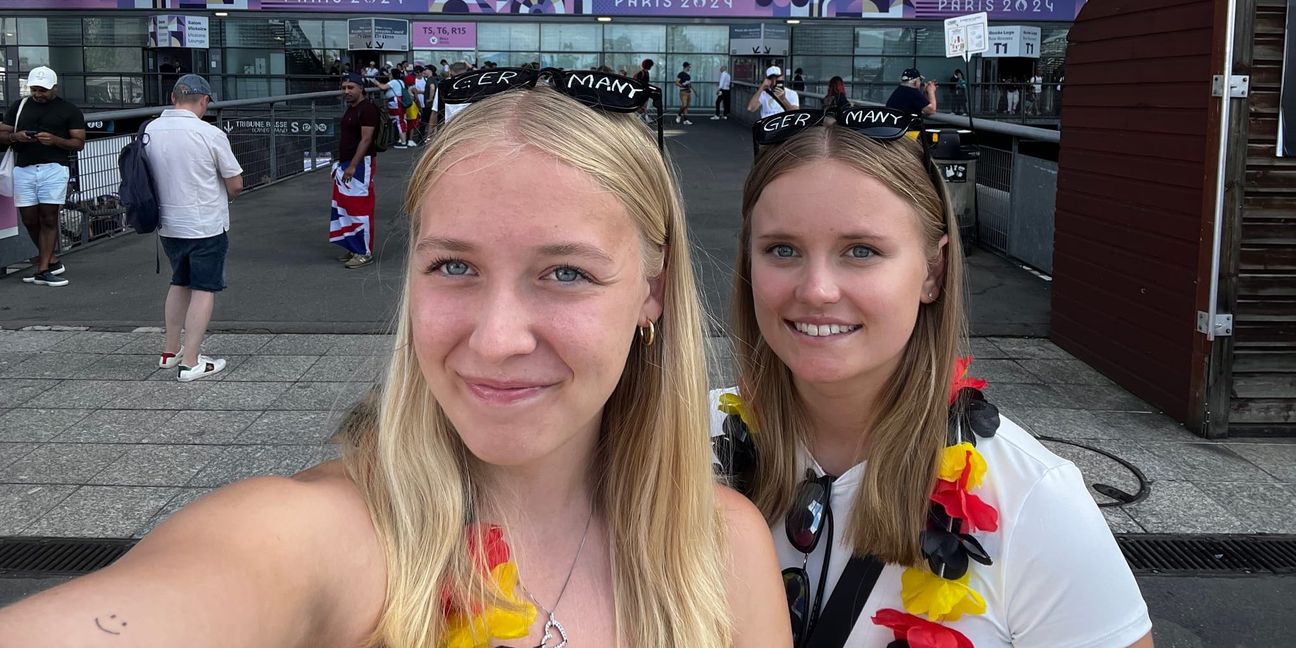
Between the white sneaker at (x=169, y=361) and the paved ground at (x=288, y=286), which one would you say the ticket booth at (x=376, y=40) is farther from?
the white sneaker at (x=169, y=361)

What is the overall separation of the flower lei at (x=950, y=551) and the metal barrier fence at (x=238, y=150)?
1099cm

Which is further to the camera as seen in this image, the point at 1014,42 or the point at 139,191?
the point at 1014,42

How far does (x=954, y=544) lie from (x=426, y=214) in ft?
3.79

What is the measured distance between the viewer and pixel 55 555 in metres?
4.47

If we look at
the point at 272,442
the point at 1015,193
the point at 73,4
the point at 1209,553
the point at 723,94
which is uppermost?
the point at 73,4

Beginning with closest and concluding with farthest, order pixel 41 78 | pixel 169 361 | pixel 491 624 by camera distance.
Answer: pixel 491 624
pixel 169 361
pixel 41 78

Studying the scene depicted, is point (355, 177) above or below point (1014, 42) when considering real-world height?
below

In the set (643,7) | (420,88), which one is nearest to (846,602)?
(420,88)

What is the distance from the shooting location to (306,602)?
1275mm

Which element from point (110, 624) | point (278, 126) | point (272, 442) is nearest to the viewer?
point (110, 624)

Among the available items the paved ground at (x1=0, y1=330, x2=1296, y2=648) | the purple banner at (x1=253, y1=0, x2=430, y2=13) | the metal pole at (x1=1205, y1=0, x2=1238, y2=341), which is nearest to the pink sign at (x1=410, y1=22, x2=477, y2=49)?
the purple banner at (x1=253, y1=0, x2=430, y2=13)

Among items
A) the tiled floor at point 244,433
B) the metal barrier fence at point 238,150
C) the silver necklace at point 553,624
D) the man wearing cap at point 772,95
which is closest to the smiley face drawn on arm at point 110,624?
the silver necklace at point 553,624

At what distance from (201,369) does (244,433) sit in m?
1.35

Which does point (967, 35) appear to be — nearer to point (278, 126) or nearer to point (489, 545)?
point (278, 126)
